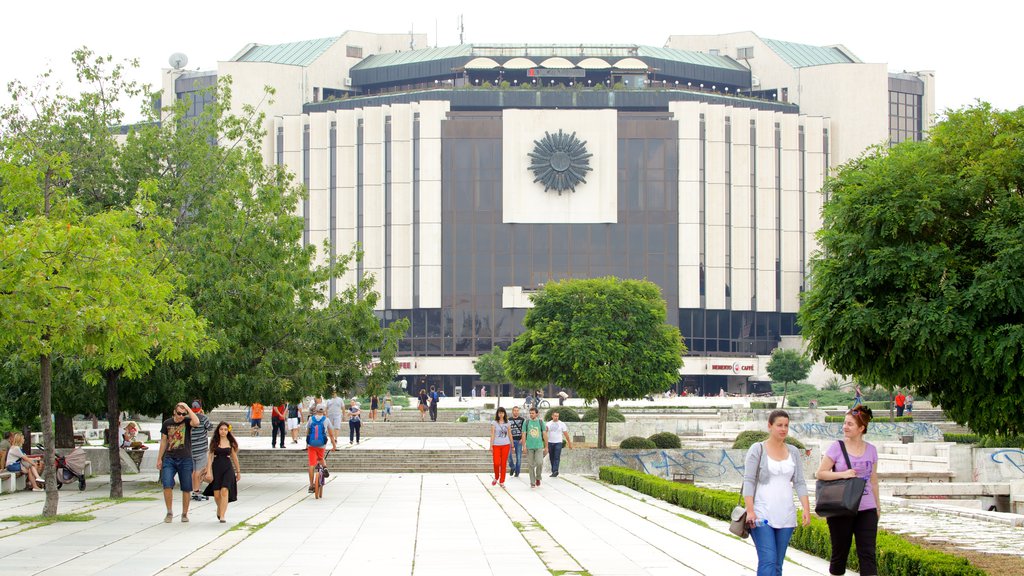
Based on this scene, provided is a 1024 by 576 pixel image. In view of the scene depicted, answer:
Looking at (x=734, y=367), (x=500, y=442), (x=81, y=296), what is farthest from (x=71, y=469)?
(x=734, y=367)

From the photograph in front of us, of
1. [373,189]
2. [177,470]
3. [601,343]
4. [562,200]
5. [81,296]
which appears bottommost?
[177,470]

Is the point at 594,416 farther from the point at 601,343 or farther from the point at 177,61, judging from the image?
the point at 177,61

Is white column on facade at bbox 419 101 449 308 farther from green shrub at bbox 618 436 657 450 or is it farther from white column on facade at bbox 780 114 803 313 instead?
green shrub at bbox 618 436 657 450

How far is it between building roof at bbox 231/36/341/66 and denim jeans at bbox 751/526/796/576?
98.9m

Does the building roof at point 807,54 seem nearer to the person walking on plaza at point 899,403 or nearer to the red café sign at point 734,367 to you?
the red café sign at point 734,367

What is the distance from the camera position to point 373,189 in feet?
310

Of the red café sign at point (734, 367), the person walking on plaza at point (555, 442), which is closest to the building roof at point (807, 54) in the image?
the red café sign at point (734, 367)

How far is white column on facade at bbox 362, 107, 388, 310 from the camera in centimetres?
9425

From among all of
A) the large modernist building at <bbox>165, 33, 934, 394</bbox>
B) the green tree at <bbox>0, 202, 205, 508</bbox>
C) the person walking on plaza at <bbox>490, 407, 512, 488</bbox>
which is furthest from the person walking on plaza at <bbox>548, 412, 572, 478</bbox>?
the large modernist building at <bbox>165, 33, 934, 394</bbox>

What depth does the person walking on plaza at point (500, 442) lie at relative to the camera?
25.1m

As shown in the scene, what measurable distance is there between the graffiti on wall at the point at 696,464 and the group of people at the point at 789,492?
66.1 ft

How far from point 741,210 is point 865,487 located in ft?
279

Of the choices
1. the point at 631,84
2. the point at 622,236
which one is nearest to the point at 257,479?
the point at 622,236

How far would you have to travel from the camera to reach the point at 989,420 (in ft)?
47.2
